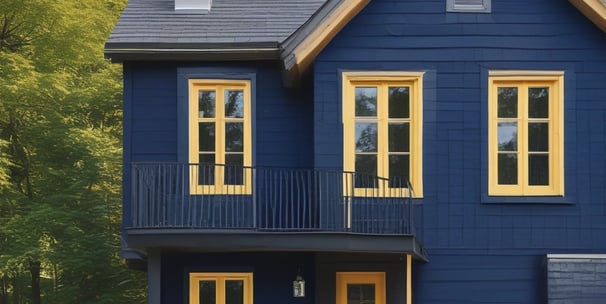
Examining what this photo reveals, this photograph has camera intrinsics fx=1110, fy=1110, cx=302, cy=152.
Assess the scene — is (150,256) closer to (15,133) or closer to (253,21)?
(253,21)

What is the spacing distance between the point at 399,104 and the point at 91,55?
1521cm

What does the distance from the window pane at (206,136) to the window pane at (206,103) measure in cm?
15

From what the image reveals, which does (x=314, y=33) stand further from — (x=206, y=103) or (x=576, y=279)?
(x=576, y=279)

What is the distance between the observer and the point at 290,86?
683 inches

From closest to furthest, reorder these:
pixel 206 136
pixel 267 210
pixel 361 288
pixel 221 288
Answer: pixel 267 210 < pixel 361 288 < pixel 221 288 < pixel 206 136

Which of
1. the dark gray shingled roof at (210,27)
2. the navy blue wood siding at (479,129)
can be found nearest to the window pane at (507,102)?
the navy blue wood siding at (479,129)

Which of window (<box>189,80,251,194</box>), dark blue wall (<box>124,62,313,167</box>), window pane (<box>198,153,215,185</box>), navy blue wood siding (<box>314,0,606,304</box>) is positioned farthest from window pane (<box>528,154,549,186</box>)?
window pane (<box>198,153,215,185</box>)

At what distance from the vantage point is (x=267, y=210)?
15953mm

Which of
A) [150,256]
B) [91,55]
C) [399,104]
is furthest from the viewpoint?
[91,55]

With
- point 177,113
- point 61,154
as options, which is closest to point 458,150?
point 177,113

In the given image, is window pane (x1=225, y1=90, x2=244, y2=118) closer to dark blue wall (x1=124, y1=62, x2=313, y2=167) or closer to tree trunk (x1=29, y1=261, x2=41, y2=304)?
dark blue wall (x1=124, y1=62, x2=313, y2=167)

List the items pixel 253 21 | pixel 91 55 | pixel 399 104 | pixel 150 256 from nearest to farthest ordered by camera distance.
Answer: pixel 150 256
pixel 399 104
pixel 253 21
pixel 91 55

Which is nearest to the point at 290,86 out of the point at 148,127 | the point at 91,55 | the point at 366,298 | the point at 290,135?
the point at 290,135

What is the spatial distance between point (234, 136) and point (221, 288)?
238 cm
